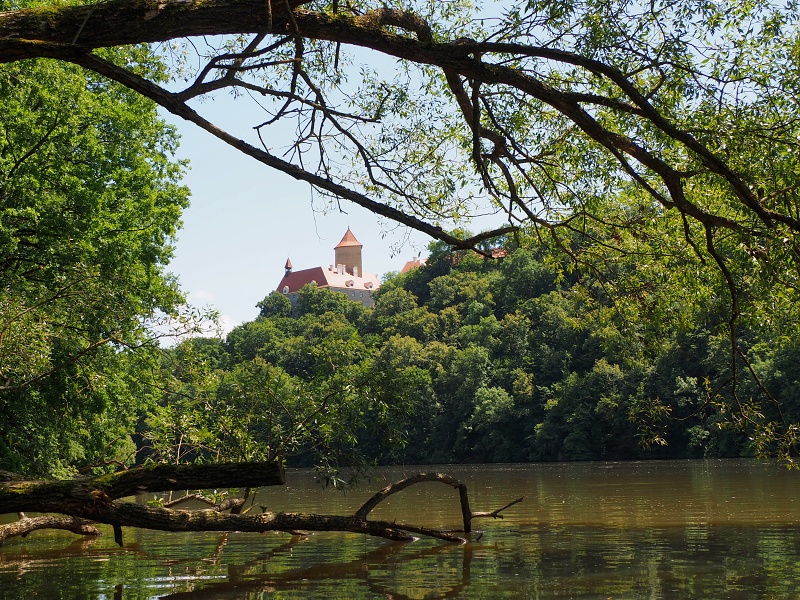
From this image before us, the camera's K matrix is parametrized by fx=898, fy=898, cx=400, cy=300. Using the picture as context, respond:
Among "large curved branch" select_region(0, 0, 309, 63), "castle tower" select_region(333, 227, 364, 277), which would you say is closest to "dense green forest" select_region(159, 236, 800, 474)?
"large curved branch" select_region(0, 0, 309, 63)

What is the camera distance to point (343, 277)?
6540 inches

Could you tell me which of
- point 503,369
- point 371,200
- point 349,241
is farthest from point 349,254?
point 371,200

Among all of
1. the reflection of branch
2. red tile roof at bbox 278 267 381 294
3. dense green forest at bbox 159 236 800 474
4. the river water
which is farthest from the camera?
red tile roof at bbox 278 267 381 294

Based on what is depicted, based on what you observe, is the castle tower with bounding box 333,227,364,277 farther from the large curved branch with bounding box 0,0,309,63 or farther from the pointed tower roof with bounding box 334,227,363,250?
the large curved branch with bounding box 0,0,309,63

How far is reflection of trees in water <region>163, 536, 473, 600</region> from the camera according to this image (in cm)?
949

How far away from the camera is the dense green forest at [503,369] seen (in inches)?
452

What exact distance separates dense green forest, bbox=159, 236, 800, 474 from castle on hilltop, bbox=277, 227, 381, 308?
107ft

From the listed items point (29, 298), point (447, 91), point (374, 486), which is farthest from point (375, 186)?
point (374, 486)

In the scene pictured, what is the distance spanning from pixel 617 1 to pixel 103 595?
7967mm

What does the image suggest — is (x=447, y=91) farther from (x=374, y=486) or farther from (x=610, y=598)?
(x=374, y=486)

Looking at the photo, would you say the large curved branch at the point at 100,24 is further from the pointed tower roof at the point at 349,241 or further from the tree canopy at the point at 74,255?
the pointed tower roof at the point at 349,241

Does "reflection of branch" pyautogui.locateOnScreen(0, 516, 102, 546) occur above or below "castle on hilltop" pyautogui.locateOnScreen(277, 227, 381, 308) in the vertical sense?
below

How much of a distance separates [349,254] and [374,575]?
161212mm

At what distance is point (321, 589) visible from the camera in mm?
9641
